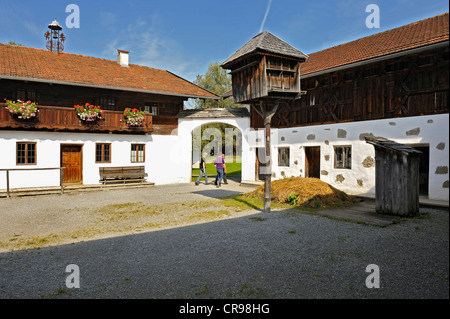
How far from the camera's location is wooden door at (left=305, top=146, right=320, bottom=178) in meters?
15.6

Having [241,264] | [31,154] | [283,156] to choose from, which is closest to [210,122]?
[283,156]

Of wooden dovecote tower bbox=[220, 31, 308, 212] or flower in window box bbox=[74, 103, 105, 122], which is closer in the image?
wooden dovecote tower bbox=[220, 31, 308, 212]

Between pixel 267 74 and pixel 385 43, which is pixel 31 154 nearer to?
pixel 267 74

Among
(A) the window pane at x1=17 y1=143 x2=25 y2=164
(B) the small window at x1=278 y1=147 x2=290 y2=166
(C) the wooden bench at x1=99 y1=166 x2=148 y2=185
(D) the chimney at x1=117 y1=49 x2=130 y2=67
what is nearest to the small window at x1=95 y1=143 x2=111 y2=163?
(C) the wooden bench at x1=99 y1=166 x2=148 y2=185

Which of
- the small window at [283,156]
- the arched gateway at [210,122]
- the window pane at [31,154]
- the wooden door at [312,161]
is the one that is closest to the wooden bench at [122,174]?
the arched gateway at [210,122]

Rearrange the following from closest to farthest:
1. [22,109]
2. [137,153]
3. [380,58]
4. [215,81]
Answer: [380,58] → [22,109] → [137,153] → [215,81]

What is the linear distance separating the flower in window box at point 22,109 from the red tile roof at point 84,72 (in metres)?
1.27

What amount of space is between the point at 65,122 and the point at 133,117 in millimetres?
3468

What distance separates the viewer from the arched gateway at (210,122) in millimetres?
18594

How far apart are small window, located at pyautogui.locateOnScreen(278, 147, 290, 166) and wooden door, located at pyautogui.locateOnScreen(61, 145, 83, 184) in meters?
11.0

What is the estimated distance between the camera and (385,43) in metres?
12.8

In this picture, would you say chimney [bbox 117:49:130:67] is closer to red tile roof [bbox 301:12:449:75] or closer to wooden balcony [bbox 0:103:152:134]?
wooden balcony [bbox 0:103:152:134]
